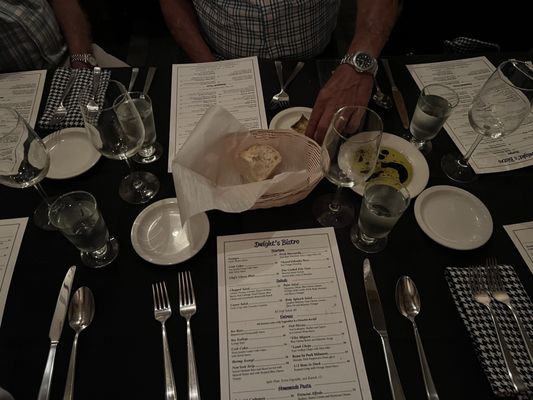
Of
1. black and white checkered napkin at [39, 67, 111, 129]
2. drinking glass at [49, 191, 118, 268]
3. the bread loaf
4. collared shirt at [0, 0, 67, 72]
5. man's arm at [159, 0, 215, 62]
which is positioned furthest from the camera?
man's arm at [159, 0, 215, 62]

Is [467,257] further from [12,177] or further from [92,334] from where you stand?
[12,177]

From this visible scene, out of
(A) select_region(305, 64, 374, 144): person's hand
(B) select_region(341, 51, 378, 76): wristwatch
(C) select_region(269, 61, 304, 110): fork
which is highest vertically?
(B) select_region(341, 51, 378, 76): wristwatch

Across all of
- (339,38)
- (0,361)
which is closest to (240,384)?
(0,361)

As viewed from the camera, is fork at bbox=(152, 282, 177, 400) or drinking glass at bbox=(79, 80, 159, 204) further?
drinking glass at bbox=(79, 80, 159, 204)

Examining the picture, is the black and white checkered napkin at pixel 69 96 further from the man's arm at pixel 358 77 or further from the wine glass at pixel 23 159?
the man's arm at pixel 358 77

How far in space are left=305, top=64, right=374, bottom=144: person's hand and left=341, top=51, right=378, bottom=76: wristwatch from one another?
14 mm

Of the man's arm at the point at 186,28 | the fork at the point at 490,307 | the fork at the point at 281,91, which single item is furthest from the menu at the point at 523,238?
the man's arm at the point at 186,28

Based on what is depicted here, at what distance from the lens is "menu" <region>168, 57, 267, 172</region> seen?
3.29 feet

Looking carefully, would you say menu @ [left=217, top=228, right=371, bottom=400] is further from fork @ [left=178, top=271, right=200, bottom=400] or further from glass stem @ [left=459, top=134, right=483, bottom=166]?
glass stem @ [left=459, top=134, right=483, bottom=166]

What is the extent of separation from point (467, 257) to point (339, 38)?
2.23 meters

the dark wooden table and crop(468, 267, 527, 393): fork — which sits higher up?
crop(468, 267, 527, 393): fork

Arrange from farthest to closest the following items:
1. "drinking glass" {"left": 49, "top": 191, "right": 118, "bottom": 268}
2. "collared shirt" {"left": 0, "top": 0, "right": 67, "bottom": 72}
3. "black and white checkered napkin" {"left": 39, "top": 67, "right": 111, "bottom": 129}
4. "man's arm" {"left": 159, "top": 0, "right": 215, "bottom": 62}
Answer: "man's arm" {"left": 159, "top": 0, "right": 215, "bottom": 62} < "collared shirt" {"left": 0, "top": 0, "right": 67, "bottom": 72} < "black and white checkered napkin" {"left": 39, "top": 67, "right": 111, "bottom": 129} < "drinking glass" {"left": 49, "top": 191, "right": 118, "bottom": 268}

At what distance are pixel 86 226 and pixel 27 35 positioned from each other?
0.93 metres

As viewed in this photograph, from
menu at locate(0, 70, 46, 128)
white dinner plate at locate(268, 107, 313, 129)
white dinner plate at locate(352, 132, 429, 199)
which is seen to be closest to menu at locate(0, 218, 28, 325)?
menu at locate(0, 70, 46, 128)
